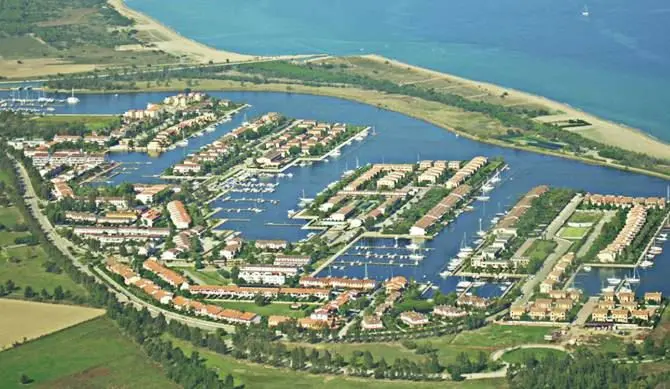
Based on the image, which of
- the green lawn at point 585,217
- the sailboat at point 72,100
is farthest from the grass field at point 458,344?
the sailboat at point 72,100

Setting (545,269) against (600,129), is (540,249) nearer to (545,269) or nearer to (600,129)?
(545,269)

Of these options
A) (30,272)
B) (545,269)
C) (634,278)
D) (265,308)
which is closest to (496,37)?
(545,269)

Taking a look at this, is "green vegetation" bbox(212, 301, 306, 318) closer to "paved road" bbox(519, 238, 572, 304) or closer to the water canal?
the water canal

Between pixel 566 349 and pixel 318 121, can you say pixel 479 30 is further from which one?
pixel 566 349

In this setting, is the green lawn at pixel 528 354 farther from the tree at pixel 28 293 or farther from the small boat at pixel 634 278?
the tree at pixel 28 293

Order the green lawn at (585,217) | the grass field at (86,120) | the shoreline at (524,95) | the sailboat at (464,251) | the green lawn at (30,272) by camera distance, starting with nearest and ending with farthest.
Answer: the green lawn at (30,272) → the sailboat at (464,251) → the green lawn at (585,217) → the shoreline at (524,95) → the grass field at (86,120)

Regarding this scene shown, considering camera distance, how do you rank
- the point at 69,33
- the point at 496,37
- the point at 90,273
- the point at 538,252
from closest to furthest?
the point at 538,252 → the point at 90,273 → the point at 496,37 → the point at 69,33
